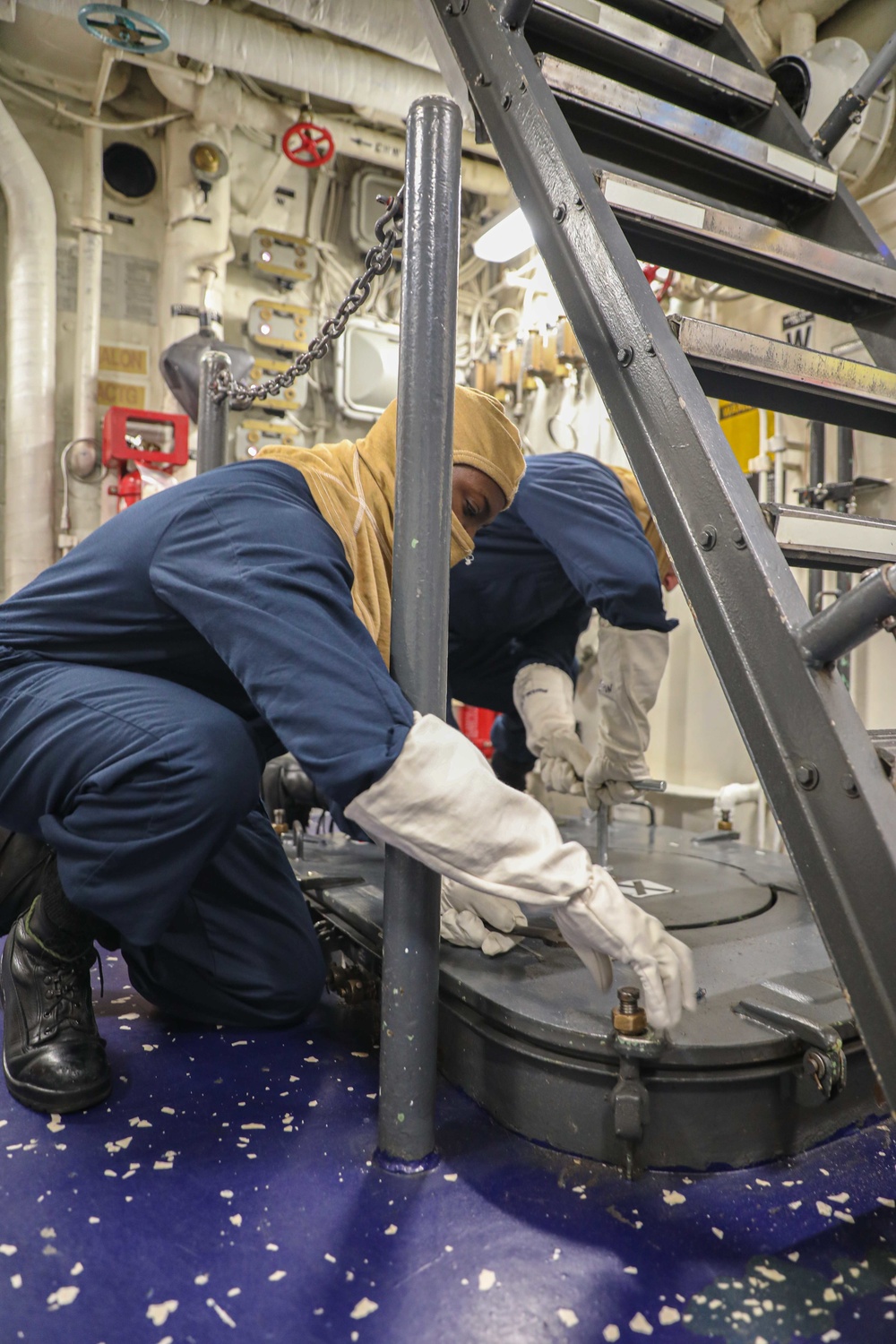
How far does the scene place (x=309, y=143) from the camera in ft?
13.4

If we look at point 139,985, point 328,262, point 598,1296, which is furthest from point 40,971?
point 328,262

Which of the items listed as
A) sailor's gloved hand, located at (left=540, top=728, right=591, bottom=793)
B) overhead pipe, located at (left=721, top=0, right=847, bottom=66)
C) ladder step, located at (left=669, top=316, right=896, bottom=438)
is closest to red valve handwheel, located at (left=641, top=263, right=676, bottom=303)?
overhead pipe, located at (left=721, top=0, right=847, bottom=66)

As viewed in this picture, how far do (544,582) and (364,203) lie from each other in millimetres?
3472

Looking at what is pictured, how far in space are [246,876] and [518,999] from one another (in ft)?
2.14

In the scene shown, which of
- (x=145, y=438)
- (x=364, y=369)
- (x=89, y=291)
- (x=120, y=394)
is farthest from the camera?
(x=364, y=369)

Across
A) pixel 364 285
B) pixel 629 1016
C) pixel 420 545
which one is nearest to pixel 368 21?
pixel 364 285

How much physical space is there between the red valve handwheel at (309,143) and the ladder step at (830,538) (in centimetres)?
386

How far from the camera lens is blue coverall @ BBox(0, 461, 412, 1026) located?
3.70 ft

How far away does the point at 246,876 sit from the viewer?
5.61 ft

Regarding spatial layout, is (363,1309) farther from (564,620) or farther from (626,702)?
(564,620)

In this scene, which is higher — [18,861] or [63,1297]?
[18,861]

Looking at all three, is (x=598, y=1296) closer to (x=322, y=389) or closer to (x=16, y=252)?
(x=16, y=252)

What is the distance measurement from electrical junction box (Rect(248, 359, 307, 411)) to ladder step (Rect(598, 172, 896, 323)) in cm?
375

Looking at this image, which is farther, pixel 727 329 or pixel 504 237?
pixel 504 237
